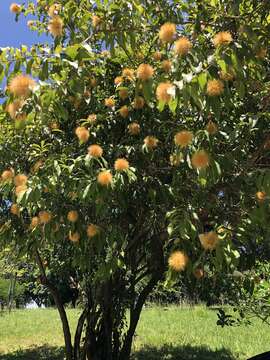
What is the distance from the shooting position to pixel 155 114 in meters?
3.43

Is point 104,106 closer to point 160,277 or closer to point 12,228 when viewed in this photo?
point 12,228

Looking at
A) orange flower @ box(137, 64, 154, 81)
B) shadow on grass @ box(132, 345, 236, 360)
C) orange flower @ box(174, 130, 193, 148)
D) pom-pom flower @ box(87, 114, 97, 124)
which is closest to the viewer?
orange flower @ box(137, 64, 154, 81)

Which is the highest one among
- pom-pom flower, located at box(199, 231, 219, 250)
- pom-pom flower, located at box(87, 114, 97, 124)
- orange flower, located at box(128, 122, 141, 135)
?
pom-pom flower, located at box(87, 114, 97, 124)

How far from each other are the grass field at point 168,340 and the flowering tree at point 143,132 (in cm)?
492

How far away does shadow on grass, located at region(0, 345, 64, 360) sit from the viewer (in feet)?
28.0

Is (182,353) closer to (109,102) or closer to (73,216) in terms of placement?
(109,102)

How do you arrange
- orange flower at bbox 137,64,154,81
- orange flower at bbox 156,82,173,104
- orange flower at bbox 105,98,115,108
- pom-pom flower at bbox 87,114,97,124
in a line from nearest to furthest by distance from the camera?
orange flower at bbox 156,82,173,104, orange flower at bbox 137,64,154,81, pom-pom flower at bbox 87,114,97,124, orange flower at bbox 105,98,115,108

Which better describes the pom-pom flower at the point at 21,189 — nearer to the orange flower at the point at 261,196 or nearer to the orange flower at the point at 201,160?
the orange flower at the point at 201,160

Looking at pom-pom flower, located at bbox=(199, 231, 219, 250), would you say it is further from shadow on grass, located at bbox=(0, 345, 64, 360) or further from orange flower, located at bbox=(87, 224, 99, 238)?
shadow on grass, located at bbox=(0, 345, 64, 360)

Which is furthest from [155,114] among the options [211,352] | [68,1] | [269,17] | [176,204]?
[211,352]

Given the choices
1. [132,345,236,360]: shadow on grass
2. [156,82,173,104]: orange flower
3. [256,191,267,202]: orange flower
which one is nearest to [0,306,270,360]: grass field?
[132,345,236,360]: shadow on grass

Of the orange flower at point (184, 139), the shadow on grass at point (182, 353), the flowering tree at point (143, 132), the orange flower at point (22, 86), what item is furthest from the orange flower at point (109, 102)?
the shadow on grass at point (182, 353)

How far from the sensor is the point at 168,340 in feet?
34.6

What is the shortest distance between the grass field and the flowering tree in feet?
16.1
